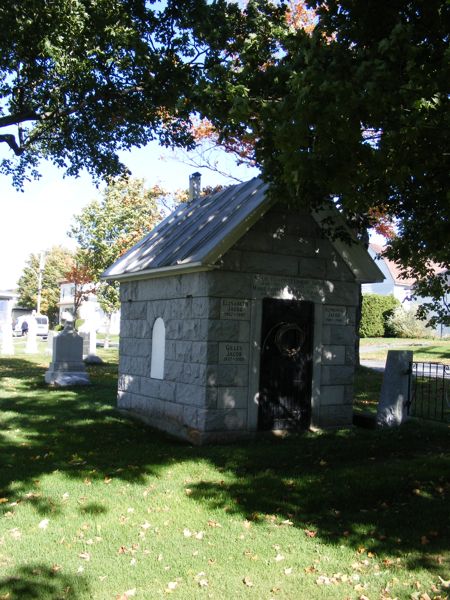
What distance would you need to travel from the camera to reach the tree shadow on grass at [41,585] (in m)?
4.27

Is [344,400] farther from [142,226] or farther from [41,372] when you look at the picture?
[142,226]

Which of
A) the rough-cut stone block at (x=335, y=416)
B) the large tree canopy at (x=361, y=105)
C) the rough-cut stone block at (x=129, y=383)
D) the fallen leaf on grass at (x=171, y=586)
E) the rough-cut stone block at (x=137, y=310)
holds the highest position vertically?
the large tree canopy at (x=361, y=105)

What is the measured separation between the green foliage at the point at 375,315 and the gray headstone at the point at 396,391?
25.9 metres

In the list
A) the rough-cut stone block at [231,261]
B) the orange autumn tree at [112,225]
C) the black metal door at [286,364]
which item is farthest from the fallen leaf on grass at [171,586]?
the orange autumn tree at [112,225]

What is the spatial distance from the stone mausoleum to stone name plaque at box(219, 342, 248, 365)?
0.05 ft

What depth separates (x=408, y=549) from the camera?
5105mm

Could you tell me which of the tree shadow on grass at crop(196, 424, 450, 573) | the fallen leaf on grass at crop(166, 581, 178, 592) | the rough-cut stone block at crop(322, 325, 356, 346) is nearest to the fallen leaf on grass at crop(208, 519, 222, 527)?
the tree shadow on grass at crop(196, 424, 450, 573)

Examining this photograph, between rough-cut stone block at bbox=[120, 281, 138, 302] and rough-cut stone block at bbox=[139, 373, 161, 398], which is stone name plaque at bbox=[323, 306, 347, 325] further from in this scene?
rough-cut stone block at bbox=[120, 281, 138, 302]

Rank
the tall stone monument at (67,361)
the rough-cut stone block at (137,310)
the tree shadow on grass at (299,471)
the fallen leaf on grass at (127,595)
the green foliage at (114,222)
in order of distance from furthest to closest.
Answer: the green foliage at (114,222) < the tall stone monument at (67,361) < the rough-cut stone block at (137,310) < the tree shadow on grass at (299,471) < the fallen leaf on grass at (127,595)

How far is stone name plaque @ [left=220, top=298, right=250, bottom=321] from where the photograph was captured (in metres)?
8.93

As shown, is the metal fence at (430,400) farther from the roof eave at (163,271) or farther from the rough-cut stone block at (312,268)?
the roof eave at (163,271)

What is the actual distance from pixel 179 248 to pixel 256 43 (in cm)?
350

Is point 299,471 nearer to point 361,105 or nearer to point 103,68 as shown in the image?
point 361,105

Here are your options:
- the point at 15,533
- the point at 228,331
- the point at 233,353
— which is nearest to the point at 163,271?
the point at 228,331
